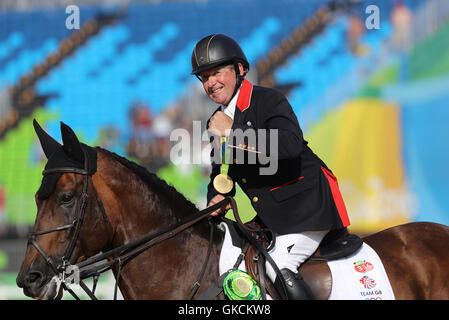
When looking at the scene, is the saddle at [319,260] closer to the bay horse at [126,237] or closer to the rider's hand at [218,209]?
the bay horse at [126,237]

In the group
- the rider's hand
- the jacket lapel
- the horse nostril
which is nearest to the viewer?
the horse nostril

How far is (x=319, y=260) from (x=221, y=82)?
105 centimetres

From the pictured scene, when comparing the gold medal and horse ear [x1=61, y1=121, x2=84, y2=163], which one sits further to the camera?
the gold medal

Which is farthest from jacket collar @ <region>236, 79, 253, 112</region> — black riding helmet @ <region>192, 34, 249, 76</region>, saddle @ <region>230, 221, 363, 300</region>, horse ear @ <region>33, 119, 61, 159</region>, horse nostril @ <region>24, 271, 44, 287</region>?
horse nostril @ <region>24, 271, 44, 287</region>

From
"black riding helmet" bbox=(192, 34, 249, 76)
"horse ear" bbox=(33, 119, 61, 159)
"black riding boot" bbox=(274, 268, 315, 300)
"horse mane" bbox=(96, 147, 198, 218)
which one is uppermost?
"black riding helmet" bbox=(192, 34, 249, 76)

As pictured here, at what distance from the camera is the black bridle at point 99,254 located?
224 centimetres

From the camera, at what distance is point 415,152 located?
9383 mm

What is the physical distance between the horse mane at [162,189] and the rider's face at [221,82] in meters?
0.54

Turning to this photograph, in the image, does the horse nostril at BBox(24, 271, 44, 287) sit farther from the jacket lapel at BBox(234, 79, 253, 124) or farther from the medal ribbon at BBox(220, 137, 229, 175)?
the jacket lapel at BBox(234, 79, 253, 124)

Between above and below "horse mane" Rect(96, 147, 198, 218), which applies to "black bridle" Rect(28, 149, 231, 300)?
below

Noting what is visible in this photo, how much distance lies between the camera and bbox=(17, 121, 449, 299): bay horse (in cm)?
225

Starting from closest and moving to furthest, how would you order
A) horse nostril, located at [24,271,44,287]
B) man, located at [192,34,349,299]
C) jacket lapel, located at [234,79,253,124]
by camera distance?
horse nostril, located at [24,271,44,287] < man, located at [192,34,349,299] < jacket lapel, located at [234,79,253,124]

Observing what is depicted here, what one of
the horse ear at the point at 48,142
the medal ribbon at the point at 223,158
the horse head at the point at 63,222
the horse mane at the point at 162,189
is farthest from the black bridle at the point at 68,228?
the medal ribbon at the point at 223,158

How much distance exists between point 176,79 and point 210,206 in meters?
9.11
